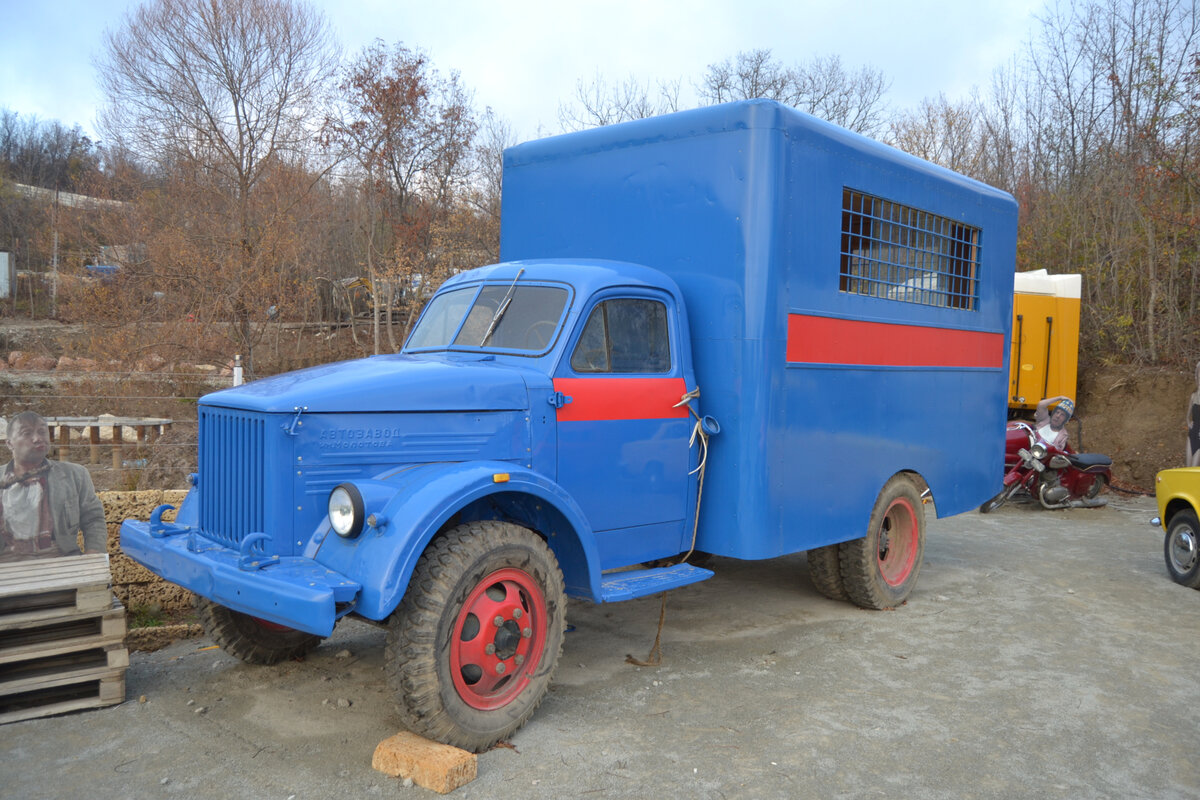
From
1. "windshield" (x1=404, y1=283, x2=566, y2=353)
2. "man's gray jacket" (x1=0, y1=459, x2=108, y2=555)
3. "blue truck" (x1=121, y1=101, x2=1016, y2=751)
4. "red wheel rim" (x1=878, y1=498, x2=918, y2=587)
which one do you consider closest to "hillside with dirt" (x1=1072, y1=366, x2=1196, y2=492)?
"blue truck" (x1=121, y1=101, x2=1016, y2=751)

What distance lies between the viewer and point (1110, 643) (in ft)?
19.3

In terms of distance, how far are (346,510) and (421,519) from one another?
1.19 feet

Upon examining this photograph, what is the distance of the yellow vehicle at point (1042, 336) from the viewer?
44.0 ft

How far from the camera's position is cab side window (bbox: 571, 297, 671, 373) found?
4852 mm

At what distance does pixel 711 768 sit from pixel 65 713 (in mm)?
3262

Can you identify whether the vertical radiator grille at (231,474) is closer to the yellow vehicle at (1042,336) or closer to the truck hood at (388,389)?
the truck hood at (388,389)

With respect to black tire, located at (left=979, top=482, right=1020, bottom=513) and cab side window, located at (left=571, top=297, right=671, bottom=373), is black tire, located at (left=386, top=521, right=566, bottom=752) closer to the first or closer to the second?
cab side window, located at (left=571, top=297, right=671, bottom=373)

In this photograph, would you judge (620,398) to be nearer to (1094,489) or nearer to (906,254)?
(906,254)

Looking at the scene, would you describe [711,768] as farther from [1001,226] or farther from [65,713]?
[1001,226]

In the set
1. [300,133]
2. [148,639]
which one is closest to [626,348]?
[148,639]

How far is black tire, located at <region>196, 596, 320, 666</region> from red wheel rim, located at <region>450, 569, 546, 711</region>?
116cm

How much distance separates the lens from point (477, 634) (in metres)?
4.06

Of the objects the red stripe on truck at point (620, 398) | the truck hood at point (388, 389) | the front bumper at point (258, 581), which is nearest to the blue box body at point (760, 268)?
the red stripe on truck at point (620, 398)

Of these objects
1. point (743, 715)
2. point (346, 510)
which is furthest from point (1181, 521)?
point (346, 510)
